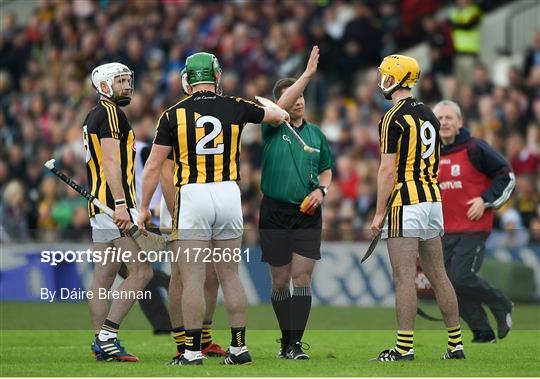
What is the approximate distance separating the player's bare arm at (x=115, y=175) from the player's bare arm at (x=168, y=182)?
40 centimetres

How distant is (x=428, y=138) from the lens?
11586 millimetres

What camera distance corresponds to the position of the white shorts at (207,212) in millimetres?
11156

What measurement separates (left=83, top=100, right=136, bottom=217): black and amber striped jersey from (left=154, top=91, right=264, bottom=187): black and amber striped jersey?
0.65 metres

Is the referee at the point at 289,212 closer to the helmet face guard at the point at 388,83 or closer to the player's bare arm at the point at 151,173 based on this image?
the helmet face guard at the point at 388,83

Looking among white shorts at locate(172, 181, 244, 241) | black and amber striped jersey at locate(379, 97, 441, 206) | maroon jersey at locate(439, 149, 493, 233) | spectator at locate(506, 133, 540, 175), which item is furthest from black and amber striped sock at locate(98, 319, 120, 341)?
spectator at locate(506, 133, 540, 175)

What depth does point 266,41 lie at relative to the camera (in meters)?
24.6

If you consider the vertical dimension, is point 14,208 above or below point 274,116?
below

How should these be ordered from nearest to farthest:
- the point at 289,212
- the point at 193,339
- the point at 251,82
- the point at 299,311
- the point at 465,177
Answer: the point at 193,339
the point at 299,311
the point at 289,212
the point at 465,177
the point at 251,82

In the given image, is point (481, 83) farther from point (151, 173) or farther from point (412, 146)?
point (151, 173)

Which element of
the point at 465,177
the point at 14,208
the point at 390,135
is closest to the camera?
the point at 390,135

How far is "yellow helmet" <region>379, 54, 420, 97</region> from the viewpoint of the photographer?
1159 cm

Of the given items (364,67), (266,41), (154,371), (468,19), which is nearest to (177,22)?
(266,41)


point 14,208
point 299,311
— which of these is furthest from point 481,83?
point 299,311

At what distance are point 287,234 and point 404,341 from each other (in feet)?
4.83
